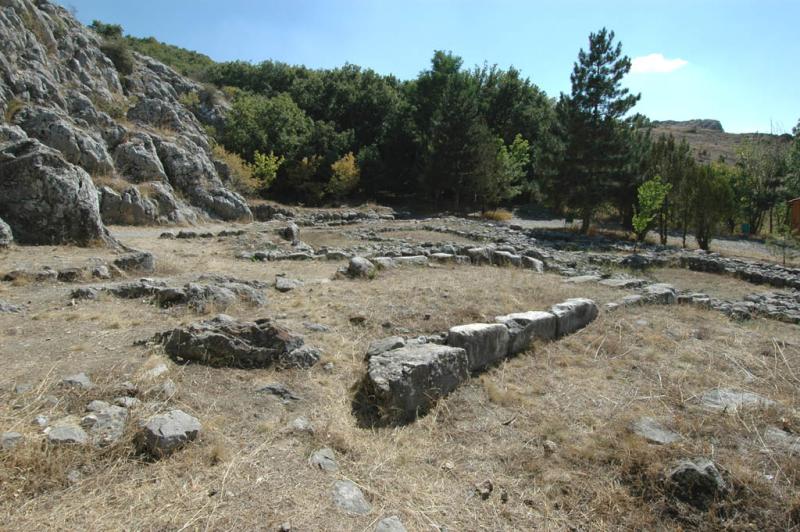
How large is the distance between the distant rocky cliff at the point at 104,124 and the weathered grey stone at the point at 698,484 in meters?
14.2

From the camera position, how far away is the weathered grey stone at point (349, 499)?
320 centimetres

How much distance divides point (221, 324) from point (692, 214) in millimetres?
20911

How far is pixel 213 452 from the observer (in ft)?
11.6

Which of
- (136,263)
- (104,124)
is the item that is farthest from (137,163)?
(136,263)

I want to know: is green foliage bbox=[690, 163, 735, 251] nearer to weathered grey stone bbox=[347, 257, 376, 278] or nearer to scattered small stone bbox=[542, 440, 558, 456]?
weathered grey stone bbox=[347, 257, 376, 278]

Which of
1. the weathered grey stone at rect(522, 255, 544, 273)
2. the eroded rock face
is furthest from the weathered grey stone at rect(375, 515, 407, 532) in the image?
the eroded rock face

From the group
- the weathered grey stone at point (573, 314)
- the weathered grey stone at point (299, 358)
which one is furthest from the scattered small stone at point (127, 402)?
the weathered grey stone at point (573, 314)

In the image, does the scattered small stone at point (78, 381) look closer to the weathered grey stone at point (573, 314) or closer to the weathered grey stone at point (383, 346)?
the weathered grey stone at point (383, 346)

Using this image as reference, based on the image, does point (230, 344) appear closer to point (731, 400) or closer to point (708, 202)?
point (731, 400)

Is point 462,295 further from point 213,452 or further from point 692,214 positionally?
point 692,214

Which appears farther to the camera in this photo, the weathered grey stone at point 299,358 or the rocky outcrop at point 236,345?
the weathered grey stone at point 299,358

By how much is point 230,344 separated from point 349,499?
8.22 ft

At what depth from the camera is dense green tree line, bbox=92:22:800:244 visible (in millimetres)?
23141

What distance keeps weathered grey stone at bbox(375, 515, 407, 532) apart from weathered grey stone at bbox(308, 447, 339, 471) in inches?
24.9
